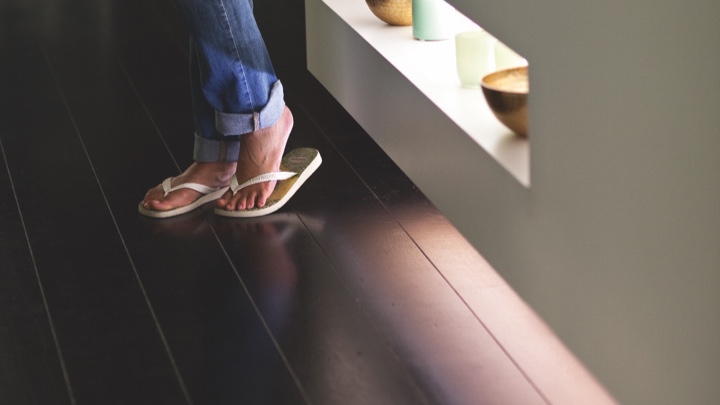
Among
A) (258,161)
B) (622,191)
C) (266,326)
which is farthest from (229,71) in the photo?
(622,191)

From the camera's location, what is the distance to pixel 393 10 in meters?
2.25

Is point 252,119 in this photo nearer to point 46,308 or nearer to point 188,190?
point 188,190

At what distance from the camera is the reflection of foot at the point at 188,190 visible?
7.24 feet

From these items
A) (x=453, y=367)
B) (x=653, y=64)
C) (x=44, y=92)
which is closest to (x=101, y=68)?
(x=44, y=92)

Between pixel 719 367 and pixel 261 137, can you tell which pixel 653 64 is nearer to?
pixel 719 367

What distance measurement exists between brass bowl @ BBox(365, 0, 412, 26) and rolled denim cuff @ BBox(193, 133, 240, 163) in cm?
36

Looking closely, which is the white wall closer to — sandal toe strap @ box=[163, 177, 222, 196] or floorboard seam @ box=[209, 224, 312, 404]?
floorboard seam @ box=[209, 224, 312, 404]

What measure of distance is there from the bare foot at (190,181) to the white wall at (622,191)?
0.77 meters

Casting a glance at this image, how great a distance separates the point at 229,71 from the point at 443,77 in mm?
380

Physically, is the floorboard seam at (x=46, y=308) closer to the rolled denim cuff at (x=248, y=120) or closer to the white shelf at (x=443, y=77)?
the rolled denim cuff at (x=248, y=120)

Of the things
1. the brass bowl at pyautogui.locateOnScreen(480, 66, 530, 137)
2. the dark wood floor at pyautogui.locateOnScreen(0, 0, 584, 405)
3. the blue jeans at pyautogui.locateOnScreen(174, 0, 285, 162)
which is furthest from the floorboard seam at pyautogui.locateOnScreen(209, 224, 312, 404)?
the brass bowl at pyautogui.locateOnScreen(480, 66, 530, 137)

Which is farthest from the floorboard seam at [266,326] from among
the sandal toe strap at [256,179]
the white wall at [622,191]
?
the white wall at [622,191]

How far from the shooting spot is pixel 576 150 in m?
1.37

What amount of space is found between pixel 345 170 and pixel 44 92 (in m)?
0.90
